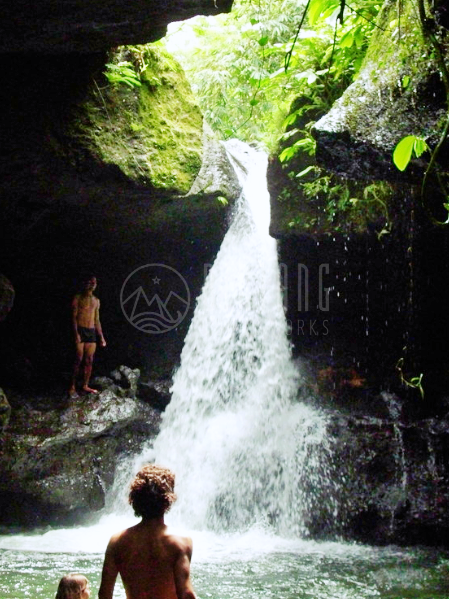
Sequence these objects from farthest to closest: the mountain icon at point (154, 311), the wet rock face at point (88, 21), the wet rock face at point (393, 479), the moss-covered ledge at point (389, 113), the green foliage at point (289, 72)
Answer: the mountain icon at point (154, 311)
the wet rock face at point (393, 479)
the green foliage at point (289, 72)
the wet rock face at point (88, 21)
the moss-covered ledge at point (389, 113)

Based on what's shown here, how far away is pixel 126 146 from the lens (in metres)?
6.53

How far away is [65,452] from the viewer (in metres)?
7.86

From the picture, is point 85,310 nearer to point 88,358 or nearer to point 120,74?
point 88,358

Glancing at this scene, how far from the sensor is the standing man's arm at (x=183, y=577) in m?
2.23

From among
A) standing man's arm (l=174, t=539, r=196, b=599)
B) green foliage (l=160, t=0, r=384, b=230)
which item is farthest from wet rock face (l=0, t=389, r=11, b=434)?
standing man's arm (l=174, t=539, r=196, b=599)

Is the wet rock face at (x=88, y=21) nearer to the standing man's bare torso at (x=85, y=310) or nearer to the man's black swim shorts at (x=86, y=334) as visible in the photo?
the standing man's bare torso at (x=85, y=310)

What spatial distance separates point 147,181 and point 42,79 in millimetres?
1484

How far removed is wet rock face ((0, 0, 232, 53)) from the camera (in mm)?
4645

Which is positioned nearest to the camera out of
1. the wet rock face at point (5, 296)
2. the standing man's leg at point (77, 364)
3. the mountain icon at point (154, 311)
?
the wet rock face at point (5, 296)

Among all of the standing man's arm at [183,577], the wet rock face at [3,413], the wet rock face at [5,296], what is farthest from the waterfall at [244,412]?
the standing man's arm at [183,577]

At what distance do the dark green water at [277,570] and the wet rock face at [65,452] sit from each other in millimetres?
698

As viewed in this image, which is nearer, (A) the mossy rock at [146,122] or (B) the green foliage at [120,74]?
(B) the green foliage at [120,74]

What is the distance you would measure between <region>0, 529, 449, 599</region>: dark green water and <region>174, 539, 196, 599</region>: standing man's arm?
2.70 m

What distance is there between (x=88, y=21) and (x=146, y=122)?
1.89 meters
